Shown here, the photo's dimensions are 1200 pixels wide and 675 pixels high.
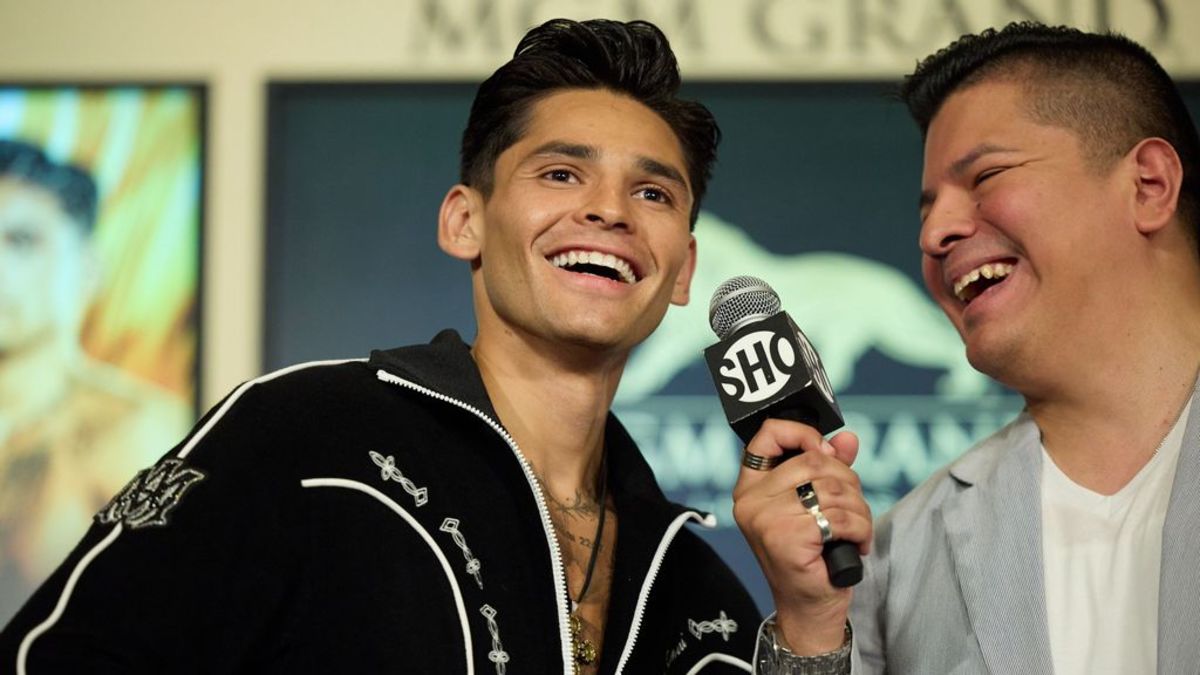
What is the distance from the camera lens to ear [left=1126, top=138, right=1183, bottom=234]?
228 cm

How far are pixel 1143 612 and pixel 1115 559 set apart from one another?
9cm

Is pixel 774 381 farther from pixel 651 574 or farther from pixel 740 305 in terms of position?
pixel 651 574

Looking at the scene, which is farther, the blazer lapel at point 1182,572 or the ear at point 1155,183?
the ear at point 1155,183

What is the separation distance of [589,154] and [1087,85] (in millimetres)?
796

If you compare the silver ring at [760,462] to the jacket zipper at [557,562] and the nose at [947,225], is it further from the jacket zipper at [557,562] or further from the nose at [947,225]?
the nose at [947,225]

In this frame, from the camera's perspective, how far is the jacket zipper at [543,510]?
2094 mm

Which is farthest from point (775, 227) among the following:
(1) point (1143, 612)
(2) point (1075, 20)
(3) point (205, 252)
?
(1) point (1143, 612)

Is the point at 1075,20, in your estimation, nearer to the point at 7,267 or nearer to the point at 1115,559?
the point at 1115,559

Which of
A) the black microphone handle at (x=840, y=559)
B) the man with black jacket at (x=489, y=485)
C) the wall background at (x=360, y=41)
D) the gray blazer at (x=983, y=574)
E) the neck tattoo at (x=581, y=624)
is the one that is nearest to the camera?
the black microphone handle at (x=840, y=559)

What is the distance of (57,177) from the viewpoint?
4000 millimetres

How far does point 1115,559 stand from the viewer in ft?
6.95

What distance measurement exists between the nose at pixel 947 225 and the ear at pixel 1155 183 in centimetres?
26

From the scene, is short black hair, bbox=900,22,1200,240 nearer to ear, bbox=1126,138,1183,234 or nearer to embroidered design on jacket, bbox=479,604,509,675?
ear, bbox=1126,138,1183,234

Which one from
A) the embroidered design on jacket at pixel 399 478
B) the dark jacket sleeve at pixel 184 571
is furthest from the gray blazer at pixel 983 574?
the dark jacket sleeve at pixel 184 571
